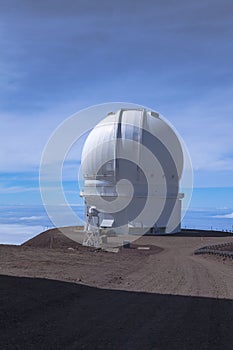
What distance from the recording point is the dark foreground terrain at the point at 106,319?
758cm

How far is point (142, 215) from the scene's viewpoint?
4516 centimetres

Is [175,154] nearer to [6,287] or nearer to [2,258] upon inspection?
[2,258]

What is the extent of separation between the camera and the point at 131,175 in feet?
146

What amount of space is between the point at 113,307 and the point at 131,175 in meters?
33.9

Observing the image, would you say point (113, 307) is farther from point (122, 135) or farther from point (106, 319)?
point (122, 135)

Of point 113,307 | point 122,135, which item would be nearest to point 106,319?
point 113,307

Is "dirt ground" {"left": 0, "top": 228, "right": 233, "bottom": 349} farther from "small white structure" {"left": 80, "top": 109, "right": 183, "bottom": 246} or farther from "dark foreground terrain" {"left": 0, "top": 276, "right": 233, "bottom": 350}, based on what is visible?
"small white structure" {"left": 80, "top": 109, "right": 183, "bottom": 246}

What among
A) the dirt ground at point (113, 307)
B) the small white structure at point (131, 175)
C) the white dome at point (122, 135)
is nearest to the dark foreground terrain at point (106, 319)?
the dirt ground at point (113, 307)

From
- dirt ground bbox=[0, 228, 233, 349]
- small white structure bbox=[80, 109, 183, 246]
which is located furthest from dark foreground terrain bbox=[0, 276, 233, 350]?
small white structure bbox=[80, 109, 183, 246]

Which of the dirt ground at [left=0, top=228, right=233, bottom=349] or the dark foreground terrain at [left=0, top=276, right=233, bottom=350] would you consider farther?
the dirt ground at [left=0, top=228, right=233, bottom=349]

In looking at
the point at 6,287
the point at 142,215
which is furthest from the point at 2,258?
the point at 142,215

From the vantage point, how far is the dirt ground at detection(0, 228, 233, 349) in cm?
774

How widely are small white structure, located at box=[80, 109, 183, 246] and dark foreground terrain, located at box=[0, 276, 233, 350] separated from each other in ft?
99.9

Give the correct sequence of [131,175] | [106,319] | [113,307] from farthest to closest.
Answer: [131,175]
[113,307]
[106,319]
